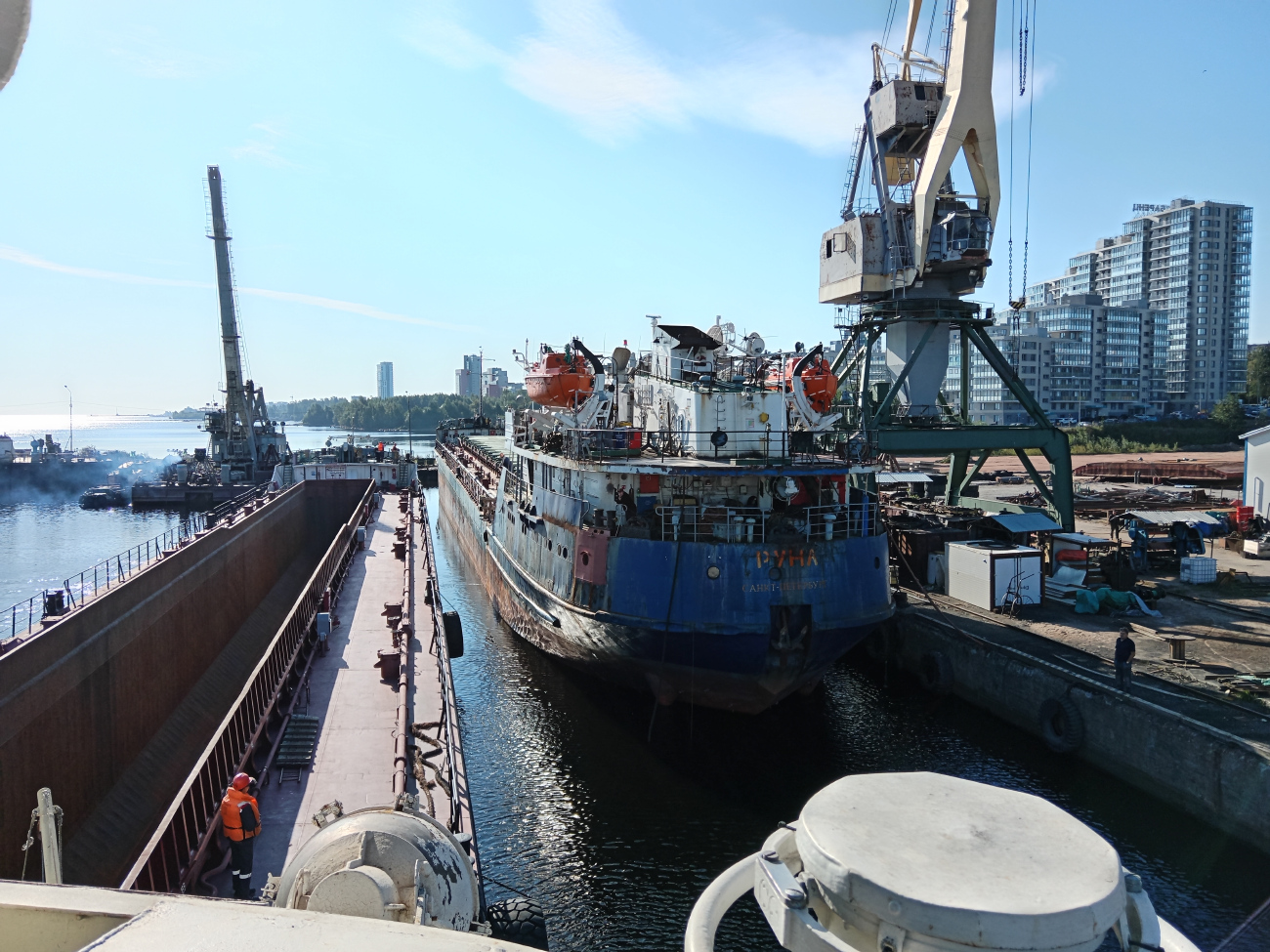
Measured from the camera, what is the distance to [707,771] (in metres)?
17.3

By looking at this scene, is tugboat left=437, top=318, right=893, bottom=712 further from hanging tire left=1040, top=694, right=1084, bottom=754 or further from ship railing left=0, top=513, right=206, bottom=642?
ship railing left=0, top=513, right=206, bottom=642

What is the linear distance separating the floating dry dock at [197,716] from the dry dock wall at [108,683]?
1.6 inches

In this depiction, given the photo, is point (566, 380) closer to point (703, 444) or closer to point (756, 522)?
point (703, 444)

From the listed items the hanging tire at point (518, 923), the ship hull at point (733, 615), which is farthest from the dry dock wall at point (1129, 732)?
the hanging tire at point (518, 923)

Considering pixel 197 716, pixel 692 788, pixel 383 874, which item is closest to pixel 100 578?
pixel 197 716

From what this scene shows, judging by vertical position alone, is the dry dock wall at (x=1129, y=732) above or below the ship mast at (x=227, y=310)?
below

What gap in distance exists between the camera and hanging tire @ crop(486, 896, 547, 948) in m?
9.48

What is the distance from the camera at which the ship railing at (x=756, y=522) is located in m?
18.2

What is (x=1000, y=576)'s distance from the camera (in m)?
23.2

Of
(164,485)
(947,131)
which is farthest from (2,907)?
(164,485)

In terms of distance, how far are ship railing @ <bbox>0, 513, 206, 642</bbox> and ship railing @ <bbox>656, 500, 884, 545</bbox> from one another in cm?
1118

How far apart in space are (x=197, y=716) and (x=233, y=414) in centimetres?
5743

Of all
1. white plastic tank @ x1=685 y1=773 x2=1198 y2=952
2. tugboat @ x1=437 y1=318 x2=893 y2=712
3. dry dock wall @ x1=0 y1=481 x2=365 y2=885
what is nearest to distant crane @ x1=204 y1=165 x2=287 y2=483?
dry dock wall @ x1=0 y1=481 x2=365 y2=885

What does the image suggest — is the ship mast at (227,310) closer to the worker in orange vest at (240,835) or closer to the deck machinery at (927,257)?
the deck machinery at (927,257)
